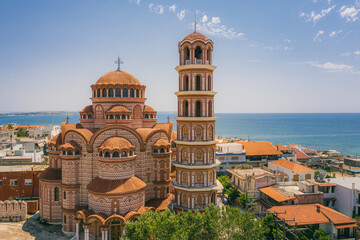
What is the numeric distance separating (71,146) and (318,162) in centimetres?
5073

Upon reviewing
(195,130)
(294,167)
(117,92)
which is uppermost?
(117,92)

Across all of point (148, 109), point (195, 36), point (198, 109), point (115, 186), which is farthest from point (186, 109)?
point (115, 186)

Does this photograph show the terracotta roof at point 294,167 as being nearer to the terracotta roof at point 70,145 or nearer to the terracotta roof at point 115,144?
the terracotta roof at point 115,144

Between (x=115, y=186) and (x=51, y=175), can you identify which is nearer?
(x=115, y=186)

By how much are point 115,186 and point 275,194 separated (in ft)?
58.5

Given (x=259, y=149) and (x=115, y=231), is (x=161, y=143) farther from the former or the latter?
(x=259, y=149)

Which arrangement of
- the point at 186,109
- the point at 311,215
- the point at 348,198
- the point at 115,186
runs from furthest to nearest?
the point at 348,198, the point at 311,215, the point at 186,109, the point at 115,186

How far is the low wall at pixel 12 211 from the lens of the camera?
26531mm

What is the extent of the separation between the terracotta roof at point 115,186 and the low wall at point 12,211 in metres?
9.66

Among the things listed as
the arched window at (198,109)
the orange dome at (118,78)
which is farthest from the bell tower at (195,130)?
the orange dome at (118,78)

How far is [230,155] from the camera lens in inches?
1948

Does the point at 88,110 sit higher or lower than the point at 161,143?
higher

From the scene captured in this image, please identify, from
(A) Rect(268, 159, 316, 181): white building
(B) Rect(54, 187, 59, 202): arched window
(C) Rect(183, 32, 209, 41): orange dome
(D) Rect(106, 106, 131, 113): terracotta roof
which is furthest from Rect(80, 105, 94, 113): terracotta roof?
(A) Rect(268, 159, 316, 181): white building

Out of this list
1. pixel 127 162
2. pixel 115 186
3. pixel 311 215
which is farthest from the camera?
pixel 311 215
